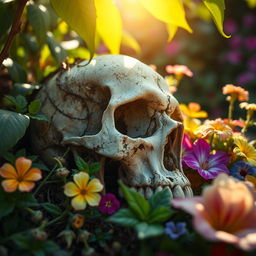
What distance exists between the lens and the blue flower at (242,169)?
1.29m

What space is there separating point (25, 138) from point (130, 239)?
1.79 ft

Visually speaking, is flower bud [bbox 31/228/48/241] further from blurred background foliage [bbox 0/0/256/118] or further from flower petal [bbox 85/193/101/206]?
blurred background foliage [bbox 0/0/256/118]

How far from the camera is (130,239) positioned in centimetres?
101

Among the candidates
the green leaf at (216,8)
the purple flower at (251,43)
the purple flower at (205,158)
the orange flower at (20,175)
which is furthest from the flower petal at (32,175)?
the purple flower at (251,43)

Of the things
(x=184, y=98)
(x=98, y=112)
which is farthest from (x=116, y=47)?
(x=184, y=98)

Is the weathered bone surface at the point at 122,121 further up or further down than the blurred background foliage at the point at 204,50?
further up

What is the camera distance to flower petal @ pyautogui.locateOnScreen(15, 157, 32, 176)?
1.00 meters

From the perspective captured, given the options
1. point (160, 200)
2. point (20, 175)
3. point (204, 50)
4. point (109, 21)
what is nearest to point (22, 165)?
point (20, 175)

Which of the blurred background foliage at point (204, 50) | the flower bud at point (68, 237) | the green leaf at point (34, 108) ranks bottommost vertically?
the blurred background foliage at point (204, 50)

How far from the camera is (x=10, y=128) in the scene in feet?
3.53

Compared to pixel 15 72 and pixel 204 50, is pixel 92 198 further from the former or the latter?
pixel 204 50

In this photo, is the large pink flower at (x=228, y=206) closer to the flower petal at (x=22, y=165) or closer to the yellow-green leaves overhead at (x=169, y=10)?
the flower petal at (x=22, y=165)

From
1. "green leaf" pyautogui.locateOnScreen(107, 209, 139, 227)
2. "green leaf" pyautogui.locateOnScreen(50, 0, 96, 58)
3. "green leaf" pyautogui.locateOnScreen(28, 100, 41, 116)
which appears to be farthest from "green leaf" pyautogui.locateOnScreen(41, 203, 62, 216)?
"green leaf" pyautogui.locateOnScreen(50, 0, 96, 58)

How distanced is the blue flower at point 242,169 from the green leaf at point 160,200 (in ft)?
1.18
